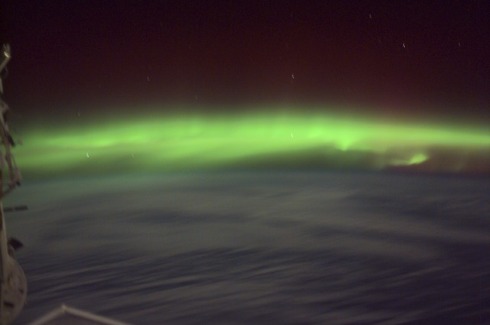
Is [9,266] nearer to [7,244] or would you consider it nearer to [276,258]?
[7,244]

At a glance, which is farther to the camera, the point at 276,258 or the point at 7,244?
the point at 276,258

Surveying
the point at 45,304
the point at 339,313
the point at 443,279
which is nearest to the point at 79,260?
the point at 45,304

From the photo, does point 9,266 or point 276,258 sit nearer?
point 9,266

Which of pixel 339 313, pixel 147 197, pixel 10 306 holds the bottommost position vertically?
pixel 339 313

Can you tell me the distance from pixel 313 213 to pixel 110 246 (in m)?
2.71

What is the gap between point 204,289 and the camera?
5.46 m

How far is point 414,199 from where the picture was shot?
8609mm

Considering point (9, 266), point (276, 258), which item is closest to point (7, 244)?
point (9, 266)

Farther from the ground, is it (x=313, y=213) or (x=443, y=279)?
(x=313, y=213)

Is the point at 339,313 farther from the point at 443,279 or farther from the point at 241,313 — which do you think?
the point at 443,279

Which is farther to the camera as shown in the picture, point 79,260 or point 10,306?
point 79,260

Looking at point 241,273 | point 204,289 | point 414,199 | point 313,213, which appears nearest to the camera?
point 204,289

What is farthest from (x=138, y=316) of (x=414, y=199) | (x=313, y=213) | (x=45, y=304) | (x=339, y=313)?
(x=414, y=199)

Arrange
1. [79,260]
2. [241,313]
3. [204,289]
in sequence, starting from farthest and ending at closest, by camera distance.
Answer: [79,260] → [204,289] → [241,313]
